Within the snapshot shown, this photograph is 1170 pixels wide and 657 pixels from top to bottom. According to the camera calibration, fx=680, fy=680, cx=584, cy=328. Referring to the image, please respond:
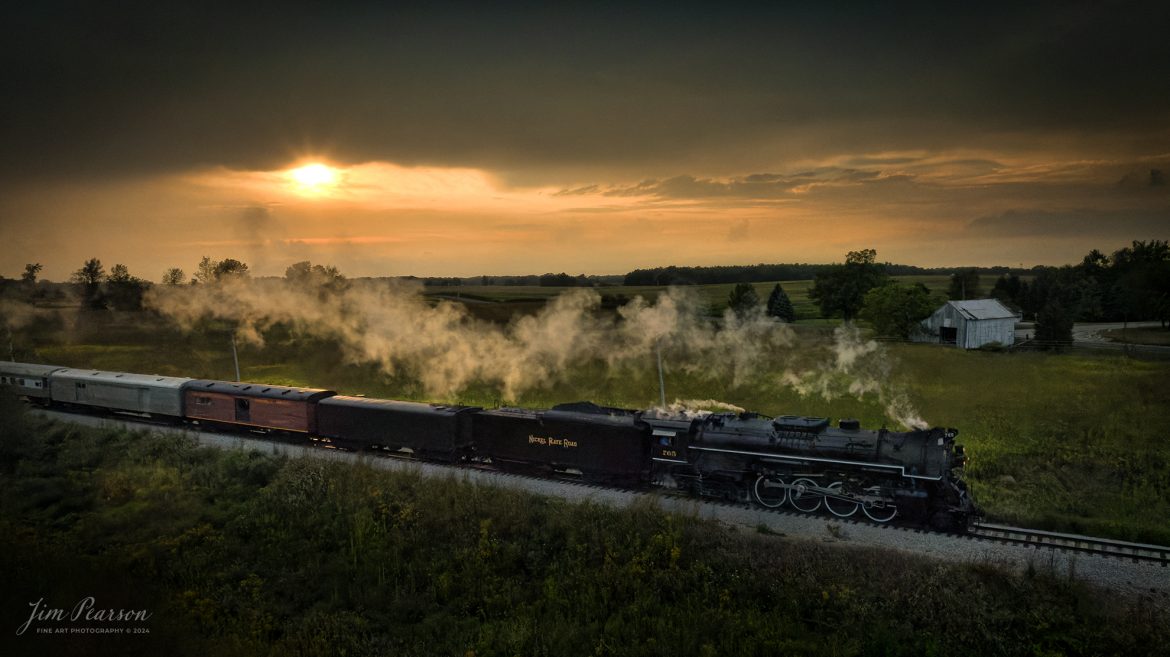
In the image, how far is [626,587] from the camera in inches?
599

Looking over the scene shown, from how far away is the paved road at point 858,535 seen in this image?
589 inches

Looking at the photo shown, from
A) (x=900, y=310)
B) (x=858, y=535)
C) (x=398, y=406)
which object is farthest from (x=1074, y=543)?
(x=900, y=310)

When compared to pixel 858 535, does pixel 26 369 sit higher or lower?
higher

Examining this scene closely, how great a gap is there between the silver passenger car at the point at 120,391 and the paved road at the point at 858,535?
490 inches

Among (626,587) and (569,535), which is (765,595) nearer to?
(626,587)

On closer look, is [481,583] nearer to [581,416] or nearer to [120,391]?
[581,416]

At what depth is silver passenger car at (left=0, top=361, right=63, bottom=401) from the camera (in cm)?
3781

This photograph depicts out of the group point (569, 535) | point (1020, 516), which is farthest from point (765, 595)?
point (1020, 516)

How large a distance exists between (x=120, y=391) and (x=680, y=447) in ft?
98.7

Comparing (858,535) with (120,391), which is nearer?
(858,535)

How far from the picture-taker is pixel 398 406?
1019 inches

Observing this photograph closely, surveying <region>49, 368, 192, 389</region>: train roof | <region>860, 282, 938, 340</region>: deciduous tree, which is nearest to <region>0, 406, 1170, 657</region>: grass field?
<region>49, 368, 192, 389</region>: train roof

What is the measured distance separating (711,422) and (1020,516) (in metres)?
9.01

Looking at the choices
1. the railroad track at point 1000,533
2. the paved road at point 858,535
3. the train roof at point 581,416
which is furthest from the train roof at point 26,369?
the train roof at point 581,416
